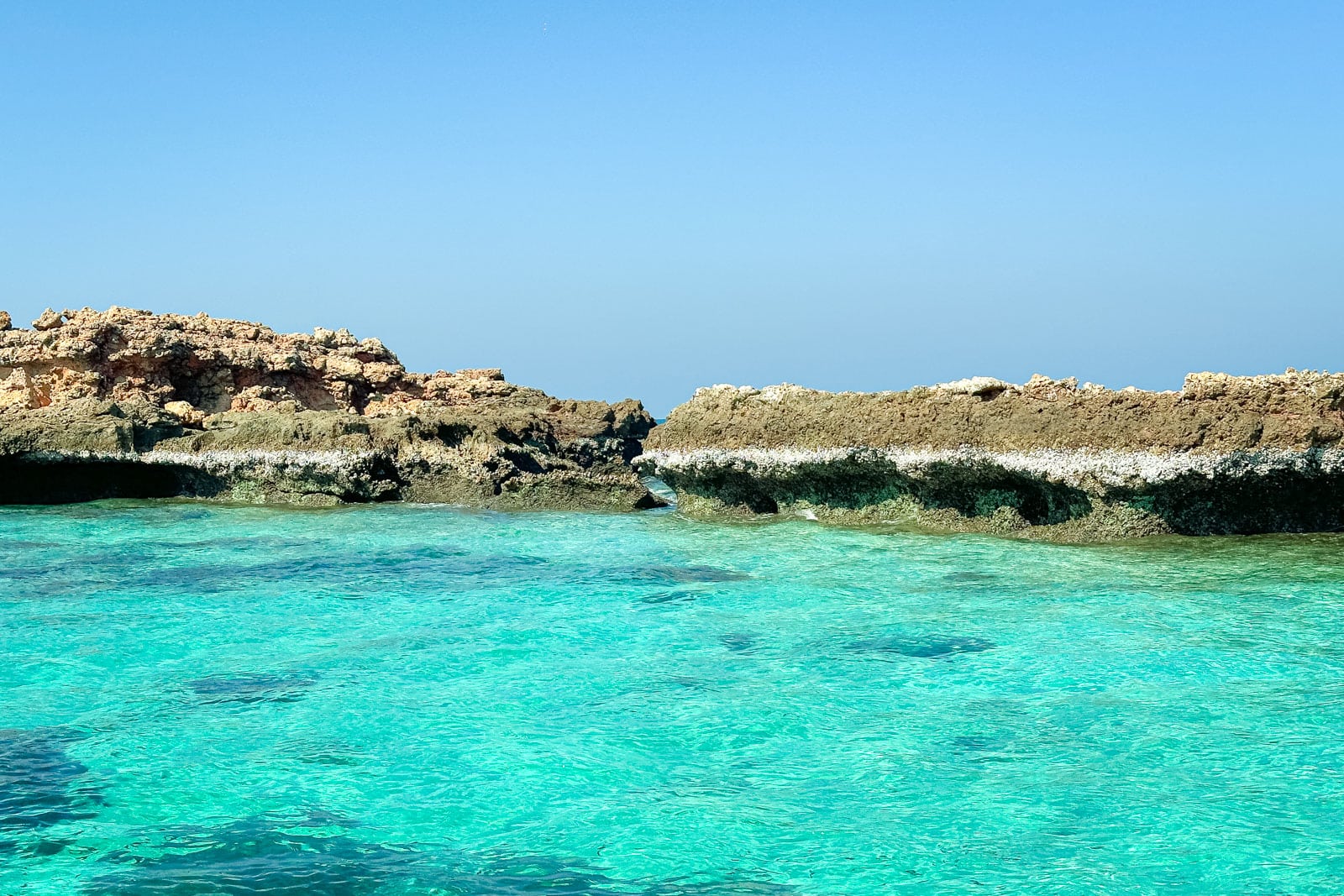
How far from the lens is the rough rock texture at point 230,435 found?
14289 millimetres

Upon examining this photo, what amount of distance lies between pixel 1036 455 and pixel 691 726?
588 centimetres

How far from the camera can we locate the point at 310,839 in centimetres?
386

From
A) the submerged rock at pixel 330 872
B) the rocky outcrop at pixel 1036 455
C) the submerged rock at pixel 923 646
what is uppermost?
the rocky outcrop at pixel 1036 455

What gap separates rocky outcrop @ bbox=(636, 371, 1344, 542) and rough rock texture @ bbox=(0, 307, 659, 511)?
9.09ft

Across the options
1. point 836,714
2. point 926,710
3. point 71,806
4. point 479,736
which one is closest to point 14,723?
point 71,806

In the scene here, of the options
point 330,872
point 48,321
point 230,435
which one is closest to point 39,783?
point 330,872

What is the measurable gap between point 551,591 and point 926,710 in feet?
12.7

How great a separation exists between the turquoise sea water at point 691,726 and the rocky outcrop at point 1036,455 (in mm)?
492

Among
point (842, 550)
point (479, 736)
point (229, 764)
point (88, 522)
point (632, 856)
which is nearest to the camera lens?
point (632, 856)

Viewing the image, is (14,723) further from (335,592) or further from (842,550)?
(842,550)

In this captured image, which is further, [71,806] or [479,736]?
[479,736]

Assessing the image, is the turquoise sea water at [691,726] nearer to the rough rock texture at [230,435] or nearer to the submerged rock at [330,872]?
the submerged rock at [330,872]

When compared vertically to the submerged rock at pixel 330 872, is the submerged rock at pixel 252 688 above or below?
above

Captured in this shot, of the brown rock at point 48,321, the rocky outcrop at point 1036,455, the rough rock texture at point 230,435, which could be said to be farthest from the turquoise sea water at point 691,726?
the brown rock at point 48,321
